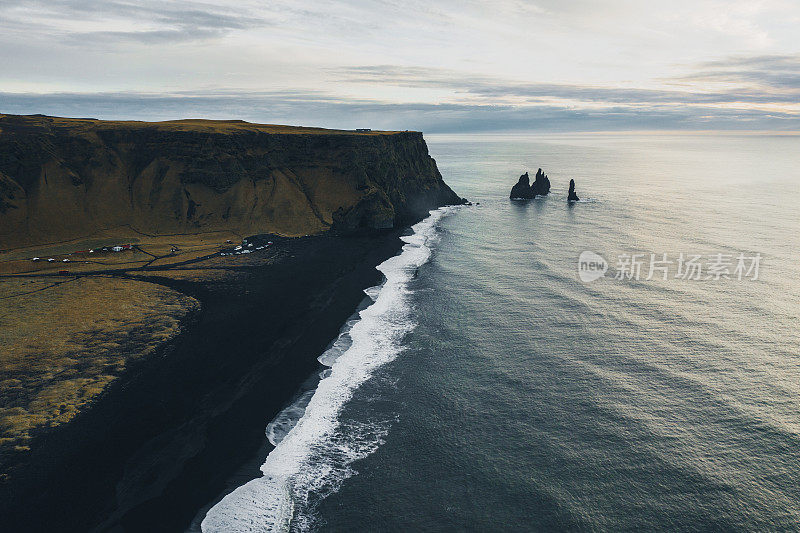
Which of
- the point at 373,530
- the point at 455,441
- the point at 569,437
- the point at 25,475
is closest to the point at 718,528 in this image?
the point at 569,437

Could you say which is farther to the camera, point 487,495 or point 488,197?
point 488,197

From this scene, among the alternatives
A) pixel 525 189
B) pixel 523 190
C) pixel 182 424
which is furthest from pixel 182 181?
pixel 525 189

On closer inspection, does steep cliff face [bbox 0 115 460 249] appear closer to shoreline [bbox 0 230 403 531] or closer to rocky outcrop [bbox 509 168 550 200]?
shoreline [bbox 0 230 403 531]

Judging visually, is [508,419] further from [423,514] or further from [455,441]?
[423,514]

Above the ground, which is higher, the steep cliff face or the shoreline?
the steep cliff face

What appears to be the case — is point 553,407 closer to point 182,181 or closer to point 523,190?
point 182,181

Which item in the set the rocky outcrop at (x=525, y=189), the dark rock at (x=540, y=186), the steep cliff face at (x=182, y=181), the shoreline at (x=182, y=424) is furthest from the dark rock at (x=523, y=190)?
the shoreline at (x=182, y=424)

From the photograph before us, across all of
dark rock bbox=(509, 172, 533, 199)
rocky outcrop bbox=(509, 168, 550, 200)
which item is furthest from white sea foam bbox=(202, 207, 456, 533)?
rocky outcrop bbox=(509, 168, 550, 200)
